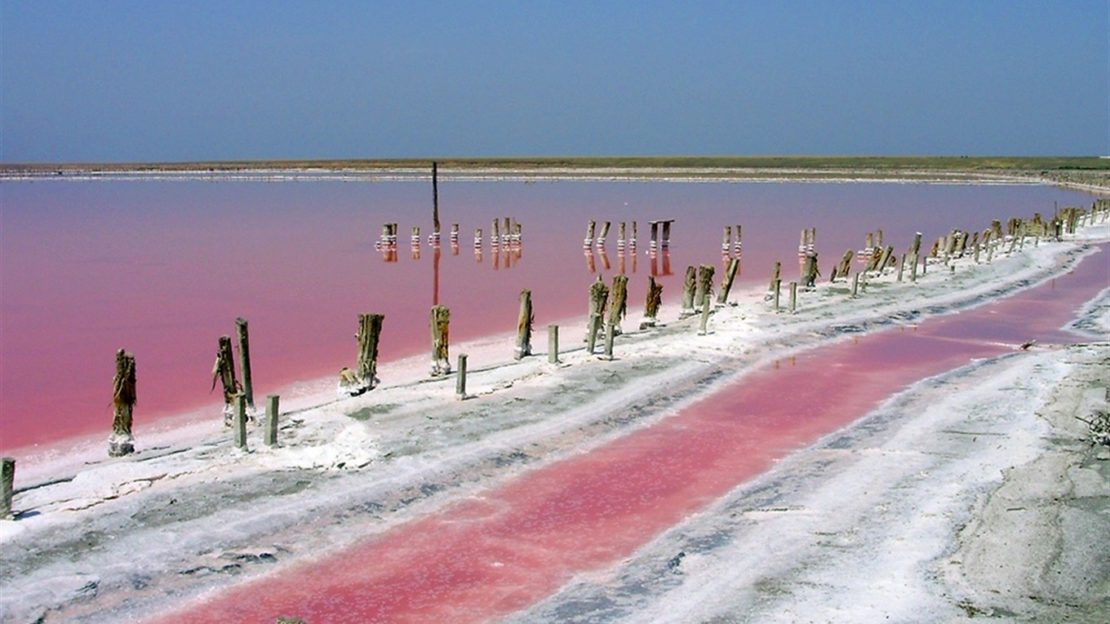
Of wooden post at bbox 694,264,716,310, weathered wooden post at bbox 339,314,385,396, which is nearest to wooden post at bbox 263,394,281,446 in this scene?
weathered wooden post at bbox 339,314,385,396

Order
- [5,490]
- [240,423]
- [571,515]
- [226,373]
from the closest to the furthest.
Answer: [5,490] → [571,515] → [240,423] → [226,373]

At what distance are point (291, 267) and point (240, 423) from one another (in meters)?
16.7

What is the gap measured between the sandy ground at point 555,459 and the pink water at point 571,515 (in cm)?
28

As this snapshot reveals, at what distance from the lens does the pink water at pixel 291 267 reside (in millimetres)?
14234

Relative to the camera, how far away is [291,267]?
84.5 ft

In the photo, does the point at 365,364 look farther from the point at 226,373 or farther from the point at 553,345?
the point at 553,345

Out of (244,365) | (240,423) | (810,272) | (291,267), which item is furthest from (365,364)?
(291,267)

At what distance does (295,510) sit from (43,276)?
18414mm

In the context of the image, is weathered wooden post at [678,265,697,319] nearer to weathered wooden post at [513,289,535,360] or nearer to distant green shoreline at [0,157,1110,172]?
weathered wooden post at [513,289,535,360]

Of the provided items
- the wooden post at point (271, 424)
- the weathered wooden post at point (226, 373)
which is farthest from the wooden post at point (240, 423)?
the weathered wooden post at point (226, 373)

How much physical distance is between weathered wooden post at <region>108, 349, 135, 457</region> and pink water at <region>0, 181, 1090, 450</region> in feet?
3.58

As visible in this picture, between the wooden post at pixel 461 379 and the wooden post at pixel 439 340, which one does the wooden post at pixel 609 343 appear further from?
the wooden post at pixel 461 379

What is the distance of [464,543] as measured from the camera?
27.2ft

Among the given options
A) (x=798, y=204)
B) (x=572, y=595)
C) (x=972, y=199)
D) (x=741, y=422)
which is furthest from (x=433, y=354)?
(x=972, y=199)
